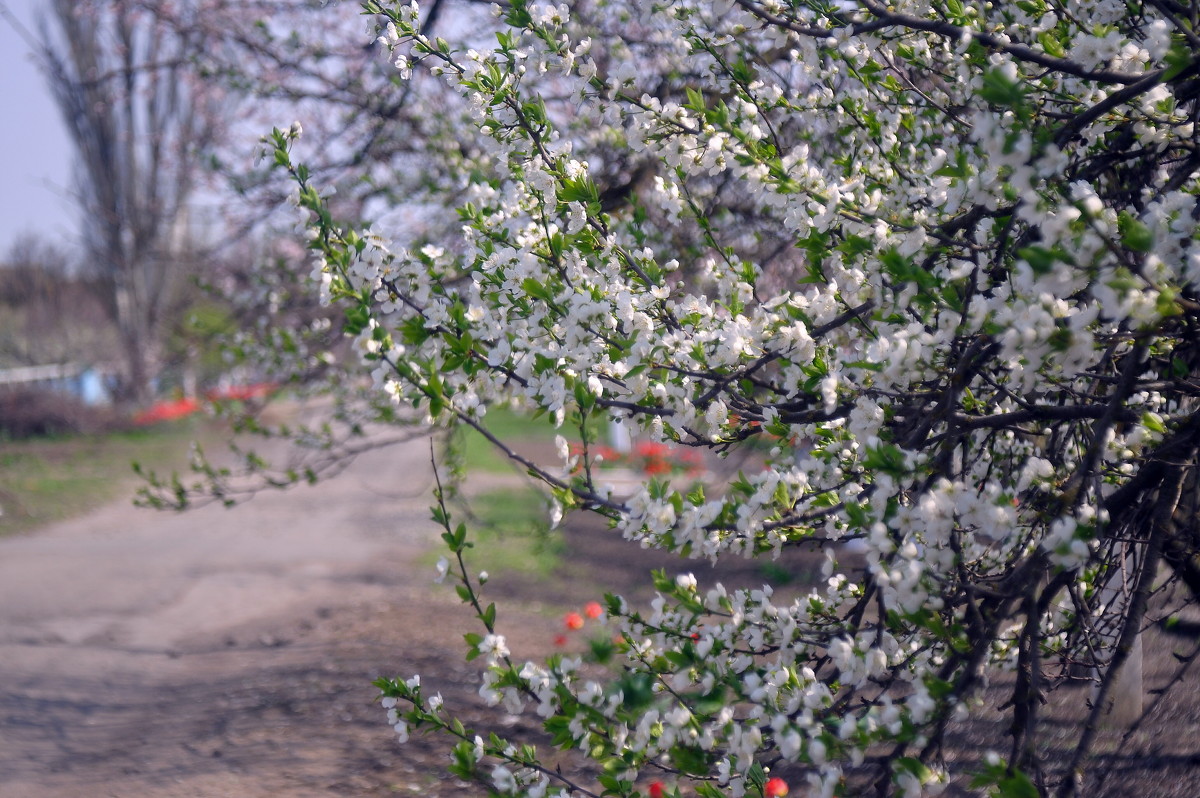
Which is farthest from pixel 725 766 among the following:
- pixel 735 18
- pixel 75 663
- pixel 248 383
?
pixel 75 663

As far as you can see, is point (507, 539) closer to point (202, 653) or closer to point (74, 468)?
point (202, 653)

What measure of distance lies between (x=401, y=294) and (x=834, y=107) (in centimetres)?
154

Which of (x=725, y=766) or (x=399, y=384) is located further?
(x=399, y=384)

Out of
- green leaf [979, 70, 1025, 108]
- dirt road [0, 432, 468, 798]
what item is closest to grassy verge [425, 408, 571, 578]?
dirt road [0, 432, 468, 798]

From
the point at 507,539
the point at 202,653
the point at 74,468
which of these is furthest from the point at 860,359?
the point at 74,468

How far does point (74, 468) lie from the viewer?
51.5 feet

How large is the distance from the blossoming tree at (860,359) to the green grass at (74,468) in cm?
1101

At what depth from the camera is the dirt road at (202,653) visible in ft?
15.0

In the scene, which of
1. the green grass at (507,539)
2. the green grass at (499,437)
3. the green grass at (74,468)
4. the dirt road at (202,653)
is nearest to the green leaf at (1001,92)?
the dirt road at (202,653)

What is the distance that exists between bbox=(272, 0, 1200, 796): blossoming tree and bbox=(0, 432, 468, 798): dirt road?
8.67 feet

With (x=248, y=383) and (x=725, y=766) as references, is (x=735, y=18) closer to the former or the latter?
(x=725, y=766)

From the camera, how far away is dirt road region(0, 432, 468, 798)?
4.56 meters

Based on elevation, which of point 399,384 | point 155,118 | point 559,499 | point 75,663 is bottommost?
point 75,663

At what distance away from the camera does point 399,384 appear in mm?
2236
